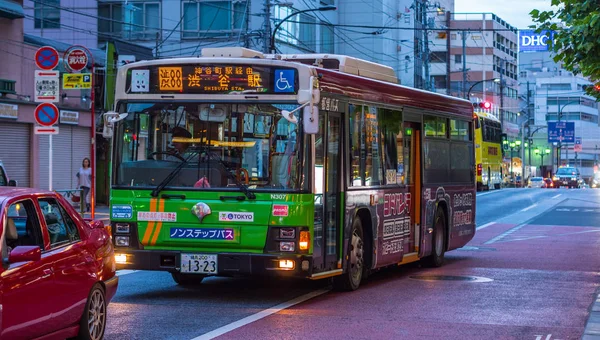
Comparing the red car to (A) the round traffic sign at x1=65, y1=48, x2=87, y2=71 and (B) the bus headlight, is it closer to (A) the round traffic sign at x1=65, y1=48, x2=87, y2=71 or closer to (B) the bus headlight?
(B) the bus headlight

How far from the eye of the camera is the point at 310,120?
1226cm

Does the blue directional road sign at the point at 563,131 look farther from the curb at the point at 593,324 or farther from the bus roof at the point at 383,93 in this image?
the curb at the point at 593,324

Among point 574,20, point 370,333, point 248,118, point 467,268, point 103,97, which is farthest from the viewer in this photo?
point 103,97

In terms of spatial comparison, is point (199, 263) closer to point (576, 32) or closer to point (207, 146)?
point (207, 146)

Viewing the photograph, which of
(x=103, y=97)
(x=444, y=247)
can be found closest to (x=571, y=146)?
(x=103, y=97)

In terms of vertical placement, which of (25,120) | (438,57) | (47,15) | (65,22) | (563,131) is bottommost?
(25,120)

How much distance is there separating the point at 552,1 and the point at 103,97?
1061 inches

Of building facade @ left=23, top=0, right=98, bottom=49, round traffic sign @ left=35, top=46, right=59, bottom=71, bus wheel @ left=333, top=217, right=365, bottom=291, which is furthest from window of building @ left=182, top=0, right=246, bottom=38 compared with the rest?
bus wheel @ left=333, top=217, right=365, bottom=291

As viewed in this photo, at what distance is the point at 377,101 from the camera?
15055 millimetres

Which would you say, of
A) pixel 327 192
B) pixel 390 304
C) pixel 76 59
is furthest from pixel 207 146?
pixel 76 59

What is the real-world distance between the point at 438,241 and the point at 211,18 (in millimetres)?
38226

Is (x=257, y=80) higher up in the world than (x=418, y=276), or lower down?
higher up

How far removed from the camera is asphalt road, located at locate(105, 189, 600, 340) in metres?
10.7

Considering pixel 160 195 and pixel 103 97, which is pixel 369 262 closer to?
pixel 160 195
